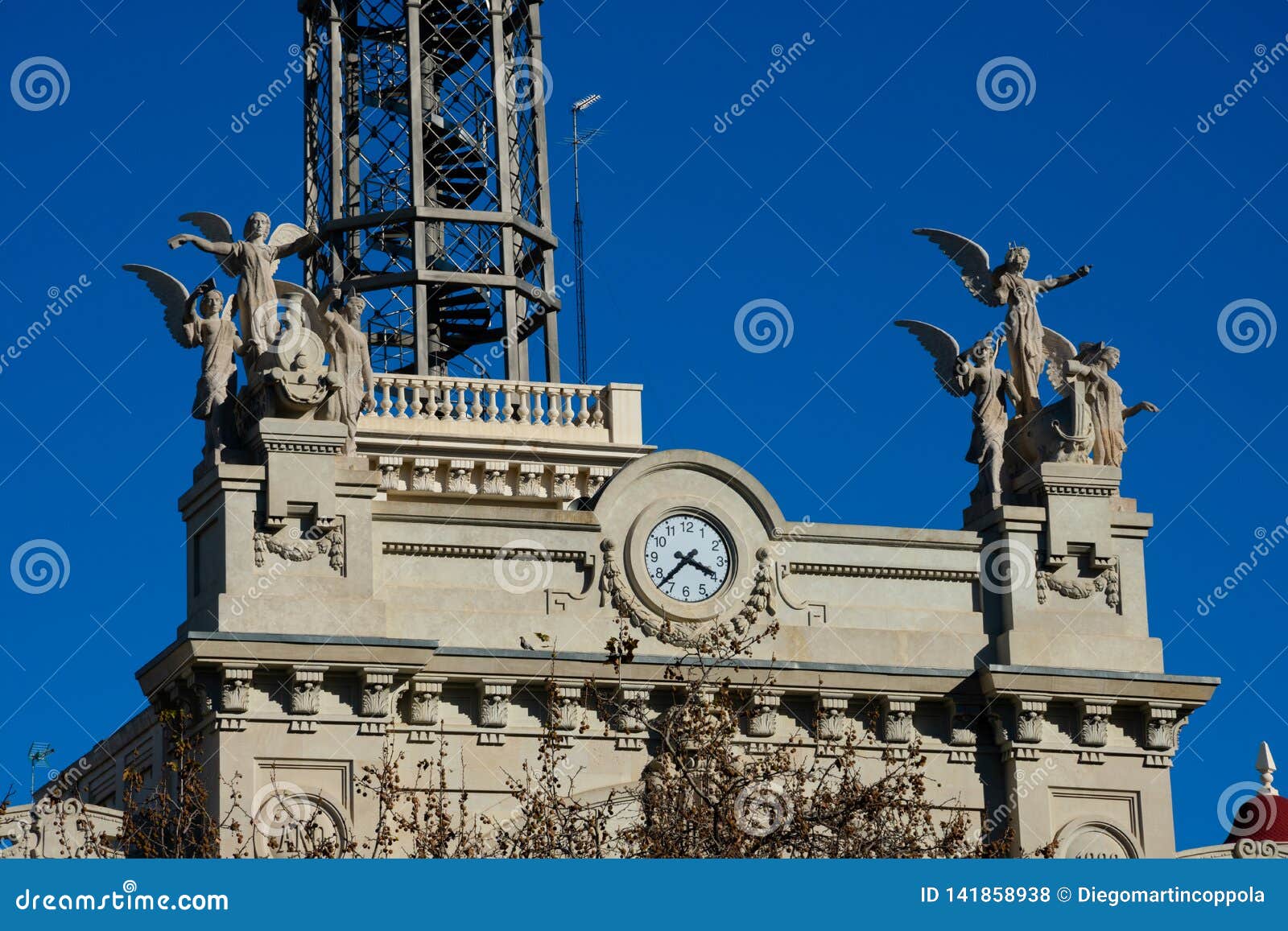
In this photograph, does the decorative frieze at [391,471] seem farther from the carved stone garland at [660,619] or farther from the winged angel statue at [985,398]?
the winged angel statue at [985,398]

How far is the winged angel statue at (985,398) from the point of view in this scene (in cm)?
4469

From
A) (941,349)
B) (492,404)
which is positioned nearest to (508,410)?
(492,404)

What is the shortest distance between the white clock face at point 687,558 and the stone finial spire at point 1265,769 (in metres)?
9.08

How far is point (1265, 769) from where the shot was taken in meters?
47.2

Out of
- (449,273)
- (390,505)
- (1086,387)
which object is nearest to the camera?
(390,505)

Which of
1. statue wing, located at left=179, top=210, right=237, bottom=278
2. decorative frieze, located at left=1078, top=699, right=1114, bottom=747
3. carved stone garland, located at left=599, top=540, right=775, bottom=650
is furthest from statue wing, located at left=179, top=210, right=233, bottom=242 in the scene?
decorative frieze, located at left=1078, top=699, right=1114, bottom=747

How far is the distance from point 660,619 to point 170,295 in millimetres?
7712

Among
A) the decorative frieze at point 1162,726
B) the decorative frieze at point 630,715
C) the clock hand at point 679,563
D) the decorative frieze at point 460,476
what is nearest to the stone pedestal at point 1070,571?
the decorative frieze at point 1162,726

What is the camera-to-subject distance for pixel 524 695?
136 ft

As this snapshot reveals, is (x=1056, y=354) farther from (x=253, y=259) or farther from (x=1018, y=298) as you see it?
(x=253, y=259)

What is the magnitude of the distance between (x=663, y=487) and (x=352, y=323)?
4609mm

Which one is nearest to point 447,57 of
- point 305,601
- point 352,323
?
point 352,323

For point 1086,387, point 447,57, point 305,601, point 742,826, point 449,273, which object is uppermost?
point 447,57

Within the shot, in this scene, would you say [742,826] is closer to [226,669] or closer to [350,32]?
[226,669]
